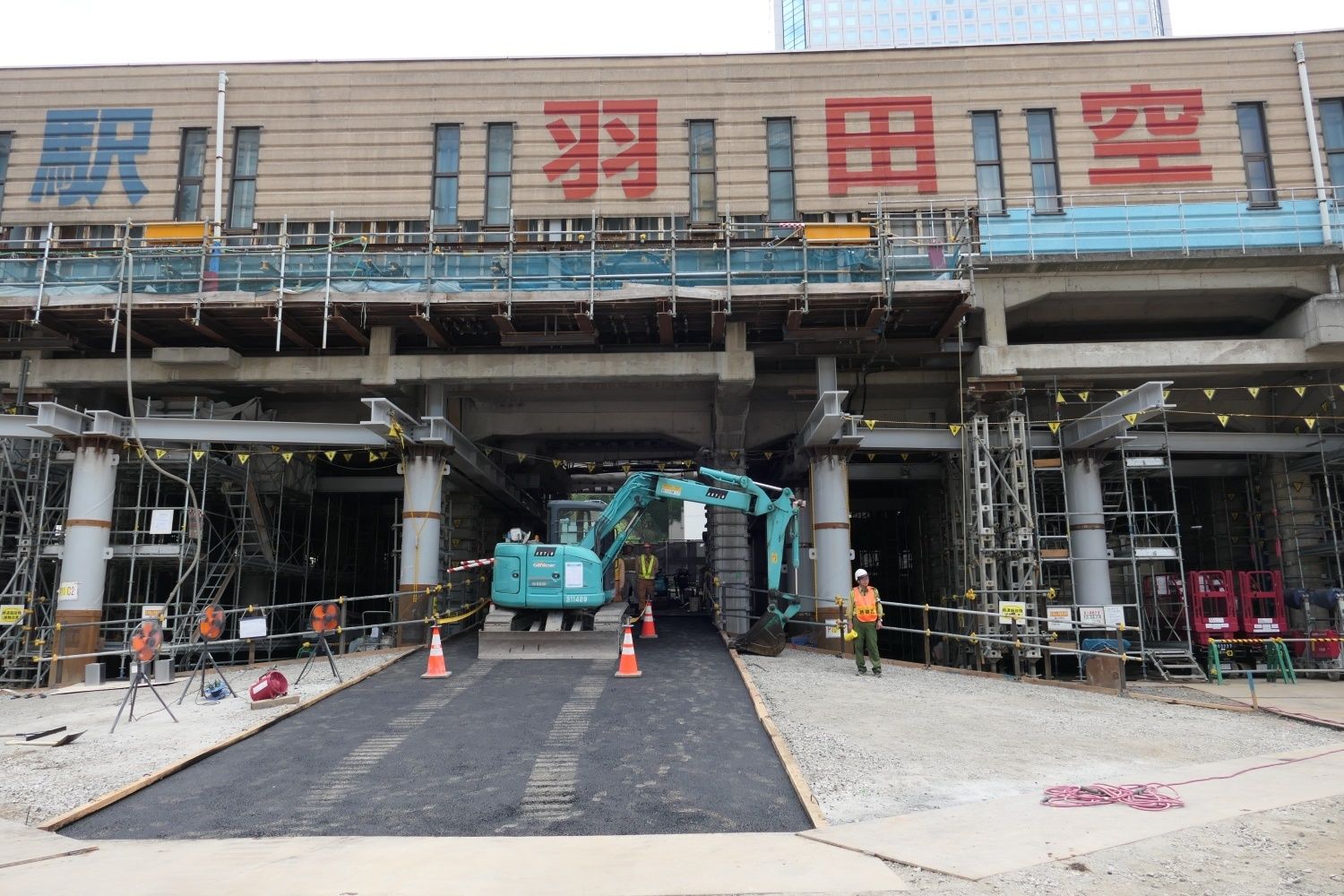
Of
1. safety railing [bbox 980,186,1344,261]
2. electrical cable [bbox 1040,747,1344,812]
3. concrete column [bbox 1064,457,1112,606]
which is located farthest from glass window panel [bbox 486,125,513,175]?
electrical cable [bbox 1040,747,1344,812]

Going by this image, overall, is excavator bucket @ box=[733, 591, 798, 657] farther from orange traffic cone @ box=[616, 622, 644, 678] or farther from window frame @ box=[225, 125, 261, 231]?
window frame @ box=[225, 125, 261, 231]

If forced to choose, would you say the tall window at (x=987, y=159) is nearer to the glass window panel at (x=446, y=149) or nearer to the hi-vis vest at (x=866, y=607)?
the hi-vis vest at (x=866, y=607)

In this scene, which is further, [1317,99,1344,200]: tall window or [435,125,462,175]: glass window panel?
[435,125,462,175]: glass window panel

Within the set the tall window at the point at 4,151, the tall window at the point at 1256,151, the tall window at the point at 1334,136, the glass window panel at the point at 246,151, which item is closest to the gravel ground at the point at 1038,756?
the tall window at the point at 1256,151

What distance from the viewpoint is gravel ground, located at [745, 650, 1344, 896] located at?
4.91 metres

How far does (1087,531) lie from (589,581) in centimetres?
1185

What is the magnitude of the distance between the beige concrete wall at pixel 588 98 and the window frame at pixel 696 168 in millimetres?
152

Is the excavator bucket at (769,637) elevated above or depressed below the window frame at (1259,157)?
below

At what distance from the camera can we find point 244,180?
21.3 meters

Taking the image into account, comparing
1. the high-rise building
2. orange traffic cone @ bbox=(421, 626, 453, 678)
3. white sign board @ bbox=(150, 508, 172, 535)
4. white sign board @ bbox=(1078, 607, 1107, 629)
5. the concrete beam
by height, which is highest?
the high-rise building

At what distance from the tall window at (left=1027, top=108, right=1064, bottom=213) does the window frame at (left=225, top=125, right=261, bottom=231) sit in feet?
62.5

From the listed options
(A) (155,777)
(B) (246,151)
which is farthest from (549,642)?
(B) (246,151)

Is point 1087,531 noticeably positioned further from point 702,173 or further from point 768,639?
point 702,173

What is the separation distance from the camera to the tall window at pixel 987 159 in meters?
20.7
